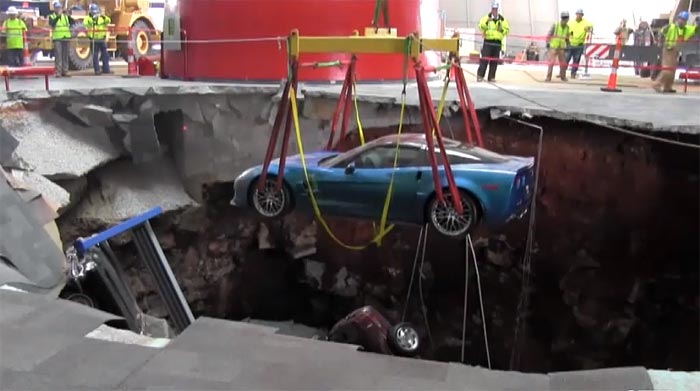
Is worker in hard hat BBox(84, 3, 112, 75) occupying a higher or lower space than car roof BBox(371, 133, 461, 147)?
higher

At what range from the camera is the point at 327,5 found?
31.6 ft

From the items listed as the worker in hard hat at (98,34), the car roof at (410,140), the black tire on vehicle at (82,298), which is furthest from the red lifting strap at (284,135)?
the worker in hard hat at (98,34)

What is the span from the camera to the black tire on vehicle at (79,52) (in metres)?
13.6

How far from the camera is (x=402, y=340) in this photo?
496cm

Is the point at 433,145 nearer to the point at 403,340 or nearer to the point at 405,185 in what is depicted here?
the point at 405,185

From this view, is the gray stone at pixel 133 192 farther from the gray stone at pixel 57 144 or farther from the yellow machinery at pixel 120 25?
the yellow machinery at pixel 120 25

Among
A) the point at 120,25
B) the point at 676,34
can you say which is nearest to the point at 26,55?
the point at 120,25

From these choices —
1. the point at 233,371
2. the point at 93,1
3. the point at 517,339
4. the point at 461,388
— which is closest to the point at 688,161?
the point at 517,339

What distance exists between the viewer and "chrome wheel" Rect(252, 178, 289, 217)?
552 centimetres

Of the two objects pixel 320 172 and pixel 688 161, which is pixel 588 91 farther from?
pixel 320 172

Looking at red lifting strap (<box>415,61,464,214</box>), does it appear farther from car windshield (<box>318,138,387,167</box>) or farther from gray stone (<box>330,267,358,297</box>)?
gray stone (<box>330,267,358,297</box>)

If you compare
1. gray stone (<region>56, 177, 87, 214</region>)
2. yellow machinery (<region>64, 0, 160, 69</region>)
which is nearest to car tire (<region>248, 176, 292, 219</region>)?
gray stone (<region>56, 177, 87, 214</region>)

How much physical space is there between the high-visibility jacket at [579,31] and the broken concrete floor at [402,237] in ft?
19.2

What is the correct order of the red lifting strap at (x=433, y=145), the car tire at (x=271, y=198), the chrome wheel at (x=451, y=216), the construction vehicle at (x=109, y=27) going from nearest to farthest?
the red lifting strap at (x=433, y=145), the chrome wheel at (x=451, y=216), the car tire at (x=271, y=198), the construction vehicle at (x=109, y=27)
